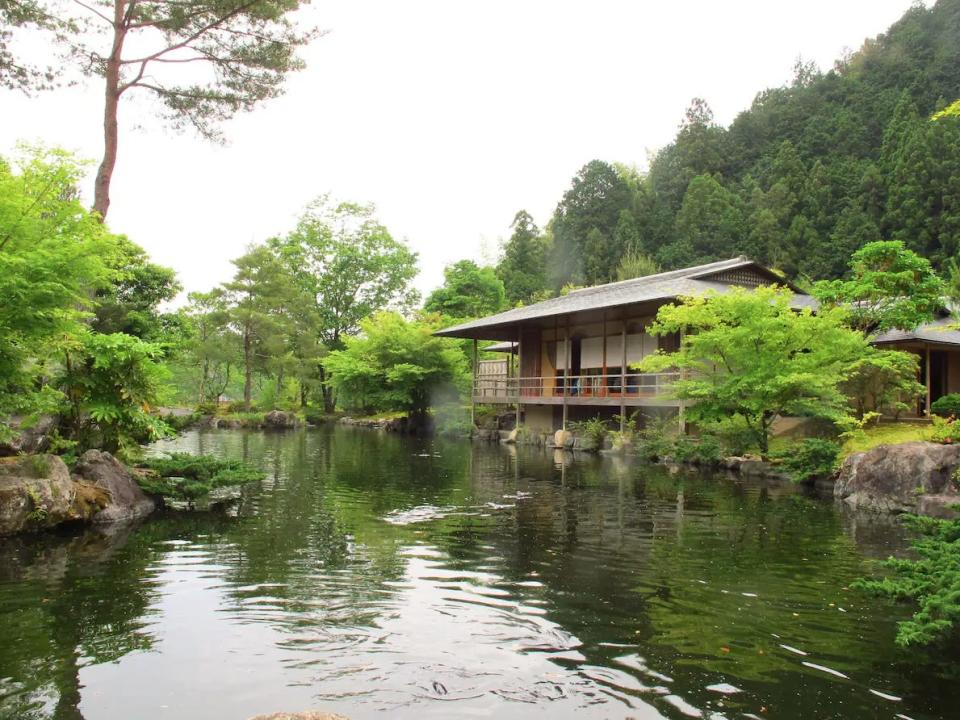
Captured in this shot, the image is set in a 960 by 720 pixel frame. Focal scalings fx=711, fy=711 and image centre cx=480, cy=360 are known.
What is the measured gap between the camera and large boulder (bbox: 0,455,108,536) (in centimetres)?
809

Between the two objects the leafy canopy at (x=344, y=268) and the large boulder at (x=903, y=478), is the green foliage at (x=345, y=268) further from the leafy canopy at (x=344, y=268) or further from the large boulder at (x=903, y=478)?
the large boulder at (x=903, y=478)

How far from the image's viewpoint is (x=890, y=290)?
18.0m

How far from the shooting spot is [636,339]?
22672mm

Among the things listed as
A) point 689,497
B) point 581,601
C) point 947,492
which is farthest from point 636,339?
point 581,601

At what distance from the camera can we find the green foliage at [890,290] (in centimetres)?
1788

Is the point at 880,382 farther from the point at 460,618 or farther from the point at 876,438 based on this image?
the point at 460,618

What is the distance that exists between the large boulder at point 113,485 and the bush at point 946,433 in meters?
12.9

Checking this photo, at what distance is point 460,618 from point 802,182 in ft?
148

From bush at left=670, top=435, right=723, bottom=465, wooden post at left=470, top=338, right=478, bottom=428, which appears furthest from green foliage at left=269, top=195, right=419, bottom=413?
bush at left=670, top=435, right=723, bottom=465

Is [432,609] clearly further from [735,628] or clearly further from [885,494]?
[885,494]

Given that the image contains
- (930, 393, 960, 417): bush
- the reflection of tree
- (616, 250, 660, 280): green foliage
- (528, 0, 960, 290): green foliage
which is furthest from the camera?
(616, 250, 660, 280): green foliage

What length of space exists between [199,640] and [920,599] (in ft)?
16.7

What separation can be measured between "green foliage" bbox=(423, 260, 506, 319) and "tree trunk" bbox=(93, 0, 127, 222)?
27789mm

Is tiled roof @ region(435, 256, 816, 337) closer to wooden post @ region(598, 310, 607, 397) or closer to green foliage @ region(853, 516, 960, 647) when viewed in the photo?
wooden post @ region(598, 310, 607, 397)
